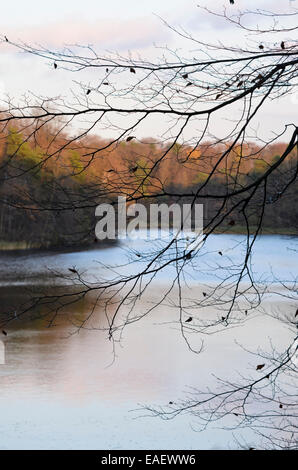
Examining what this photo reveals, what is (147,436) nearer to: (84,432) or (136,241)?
(84,432)

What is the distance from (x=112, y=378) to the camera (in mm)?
10047

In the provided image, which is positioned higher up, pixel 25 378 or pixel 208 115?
pixel 208 115

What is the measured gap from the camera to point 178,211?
130 inches

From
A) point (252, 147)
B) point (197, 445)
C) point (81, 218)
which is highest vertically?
point (252, 147)

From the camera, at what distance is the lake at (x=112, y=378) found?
25.3 ft

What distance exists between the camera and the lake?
303 inches

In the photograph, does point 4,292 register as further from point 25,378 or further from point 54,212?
point 54,212

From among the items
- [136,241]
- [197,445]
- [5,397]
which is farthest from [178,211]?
[136,241]

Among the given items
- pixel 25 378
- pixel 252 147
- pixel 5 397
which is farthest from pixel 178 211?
pixel 25 378

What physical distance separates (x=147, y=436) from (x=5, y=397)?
2.03 metres

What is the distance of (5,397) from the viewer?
9.02 m
